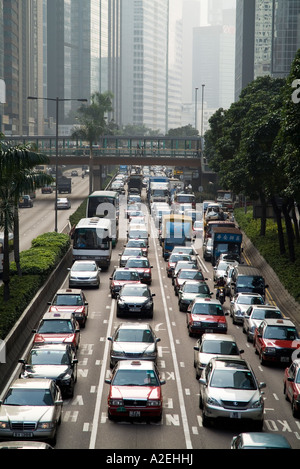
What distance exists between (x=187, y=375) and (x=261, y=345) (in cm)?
331

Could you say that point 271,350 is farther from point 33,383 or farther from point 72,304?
point 33,383

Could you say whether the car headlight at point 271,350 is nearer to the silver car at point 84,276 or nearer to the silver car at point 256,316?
the silver car at point 256,316

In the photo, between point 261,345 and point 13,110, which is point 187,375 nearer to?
point 261,345

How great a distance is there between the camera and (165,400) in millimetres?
22375

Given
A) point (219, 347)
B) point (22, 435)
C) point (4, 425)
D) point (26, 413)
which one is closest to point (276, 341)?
point (219, 347)

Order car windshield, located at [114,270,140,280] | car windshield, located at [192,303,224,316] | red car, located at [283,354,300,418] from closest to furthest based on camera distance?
red car, located at [283,354,300,418], car windshield, located at [192,303,224,316], car windshield, located at [114,270,140,280]

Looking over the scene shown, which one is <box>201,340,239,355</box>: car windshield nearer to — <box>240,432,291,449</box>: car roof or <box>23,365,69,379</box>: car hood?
<box>23,365,69,379</box>: car hood

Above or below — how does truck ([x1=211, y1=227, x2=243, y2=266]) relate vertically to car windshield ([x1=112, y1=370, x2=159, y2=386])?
above

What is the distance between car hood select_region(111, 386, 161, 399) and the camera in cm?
1967

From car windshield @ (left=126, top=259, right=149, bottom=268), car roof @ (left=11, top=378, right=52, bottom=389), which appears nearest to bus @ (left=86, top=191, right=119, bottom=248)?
car windshield @ (left=126, top=259, right=149, bottom=268)

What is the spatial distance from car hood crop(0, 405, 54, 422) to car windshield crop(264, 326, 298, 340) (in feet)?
36.5

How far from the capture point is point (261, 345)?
27172 mm
